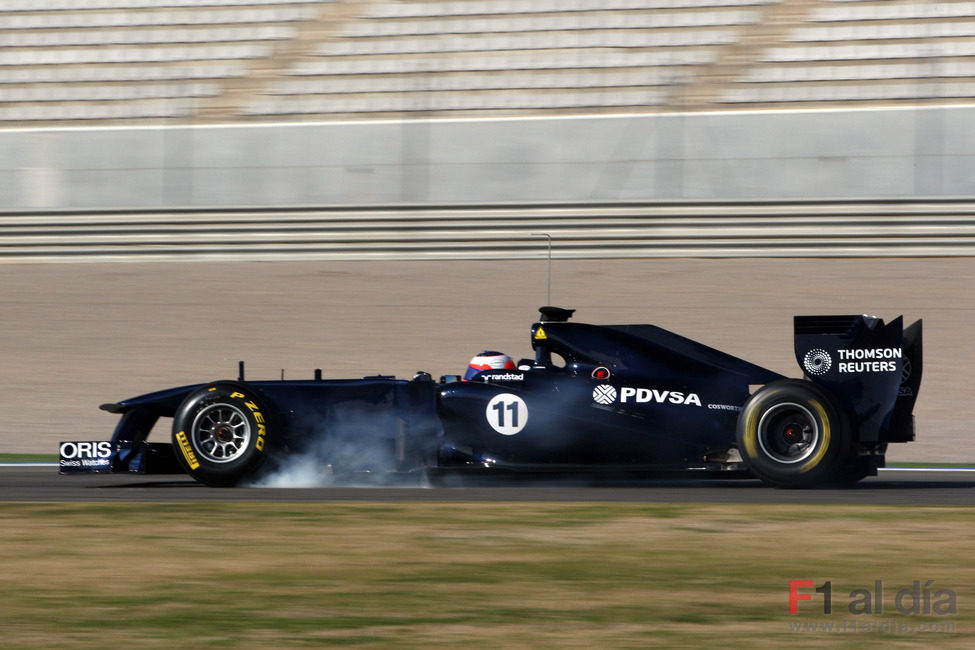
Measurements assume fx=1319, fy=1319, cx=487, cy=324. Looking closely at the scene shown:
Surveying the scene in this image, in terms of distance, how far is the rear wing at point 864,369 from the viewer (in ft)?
30.0

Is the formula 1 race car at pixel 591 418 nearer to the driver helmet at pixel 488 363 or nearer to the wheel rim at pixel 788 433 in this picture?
the wheel rim at pixel 788 433

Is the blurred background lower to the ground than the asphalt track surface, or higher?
higher

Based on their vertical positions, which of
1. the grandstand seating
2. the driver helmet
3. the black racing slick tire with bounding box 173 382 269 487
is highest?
the grandstand seating

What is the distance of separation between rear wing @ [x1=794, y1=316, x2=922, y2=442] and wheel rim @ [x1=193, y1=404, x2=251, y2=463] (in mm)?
3971

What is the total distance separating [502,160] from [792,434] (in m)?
11.2

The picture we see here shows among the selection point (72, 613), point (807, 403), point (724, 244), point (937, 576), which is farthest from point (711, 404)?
point (724, 244)

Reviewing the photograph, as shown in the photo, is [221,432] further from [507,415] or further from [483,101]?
[483,101]

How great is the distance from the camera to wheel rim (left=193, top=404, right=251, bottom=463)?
9312 millimetres

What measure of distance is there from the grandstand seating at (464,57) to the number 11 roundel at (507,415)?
39.5ft

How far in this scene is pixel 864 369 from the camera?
30.1ft

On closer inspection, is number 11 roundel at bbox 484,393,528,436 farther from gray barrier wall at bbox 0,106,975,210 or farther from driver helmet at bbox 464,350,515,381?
gray barrier wall at bbox 0,106,975,210

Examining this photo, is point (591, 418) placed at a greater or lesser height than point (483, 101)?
lesser

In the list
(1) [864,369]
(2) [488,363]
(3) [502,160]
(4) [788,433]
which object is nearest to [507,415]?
(2) [488,363]

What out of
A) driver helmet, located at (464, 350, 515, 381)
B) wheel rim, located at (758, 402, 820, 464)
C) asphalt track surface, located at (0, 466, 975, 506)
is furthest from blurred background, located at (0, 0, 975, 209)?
wheel rim, located at (758, 402, 820, 464)
